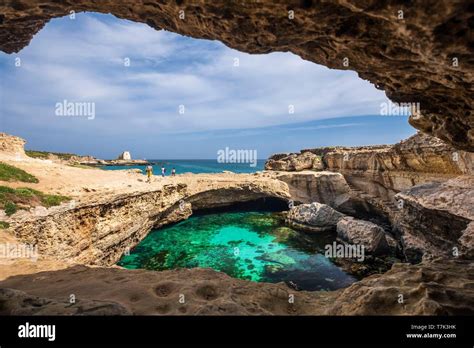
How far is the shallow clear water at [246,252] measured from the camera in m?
17.0

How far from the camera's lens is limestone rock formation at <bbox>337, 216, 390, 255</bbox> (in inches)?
745

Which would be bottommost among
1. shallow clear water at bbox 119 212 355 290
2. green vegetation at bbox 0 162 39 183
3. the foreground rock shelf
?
shallow clear water at bbox 119 212 355 290

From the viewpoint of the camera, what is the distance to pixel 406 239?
15.1 metres

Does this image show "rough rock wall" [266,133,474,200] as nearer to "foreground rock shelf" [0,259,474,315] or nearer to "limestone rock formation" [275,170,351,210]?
"limestone rock formation" [275,170,351,210]

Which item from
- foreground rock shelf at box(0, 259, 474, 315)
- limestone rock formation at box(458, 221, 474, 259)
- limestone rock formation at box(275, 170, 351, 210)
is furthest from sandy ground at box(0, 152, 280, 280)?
limestone rock formation at box(275, 170, 351, 210)

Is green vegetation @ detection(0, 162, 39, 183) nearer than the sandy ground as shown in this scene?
No

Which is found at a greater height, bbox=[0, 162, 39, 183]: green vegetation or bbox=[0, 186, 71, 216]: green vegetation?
bbox=[0, 162, 39, 183]: green vegetation

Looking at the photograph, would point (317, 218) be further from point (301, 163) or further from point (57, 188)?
point (57, 188)

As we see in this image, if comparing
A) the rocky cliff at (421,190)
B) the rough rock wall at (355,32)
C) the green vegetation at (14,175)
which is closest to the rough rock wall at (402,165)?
the rocky cliff at (421,190)

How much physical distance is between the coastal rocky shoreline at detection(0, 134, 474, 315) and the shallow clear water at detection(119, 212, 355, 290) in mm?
1837

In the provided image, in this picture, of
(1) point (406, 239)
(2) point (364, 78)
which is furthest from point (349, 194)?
(2) point (364, 78)

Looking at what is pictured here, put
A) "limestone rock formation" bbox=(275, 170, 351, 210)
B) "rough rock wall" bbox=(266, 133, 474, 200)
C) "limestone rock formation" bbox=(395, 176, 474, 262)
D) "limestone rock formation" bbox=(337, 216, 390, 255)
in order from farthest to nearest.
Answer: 1. "limestone rock formation" bbox=(275, 170, 351, 210)
2. "limestone rock formation" bbox=(337, 216, 390, 255)
3. "rough rock wall" bbox=(266, 133, 474, 200)
4. "limestone rock formation" bbox=(395, 176, 474, 262)

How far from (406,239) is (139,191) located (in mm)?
19706
